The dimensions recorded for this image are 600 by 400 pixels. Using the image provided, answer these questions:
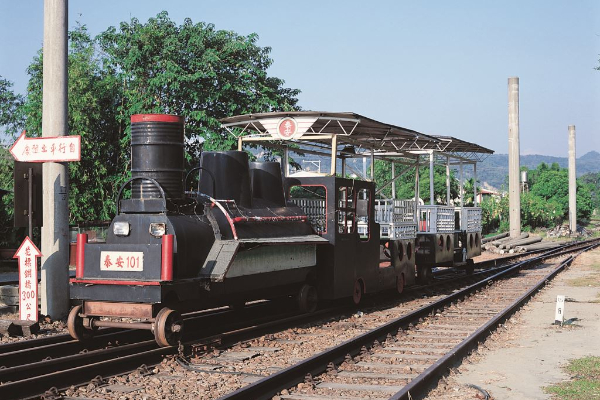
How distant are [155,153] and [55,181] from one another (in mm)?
2997

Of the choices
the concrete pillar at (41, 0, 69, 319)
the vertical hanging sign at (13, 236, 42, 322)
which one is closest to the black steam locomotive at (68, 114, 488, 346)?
the vertical hanging sign at (13, 236, 42, 322)

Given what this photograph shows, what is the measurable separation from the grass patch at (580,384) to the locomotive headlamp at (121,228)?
5167mm

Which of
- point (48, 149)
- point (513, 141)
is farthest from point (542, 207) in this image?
point (48, 149)

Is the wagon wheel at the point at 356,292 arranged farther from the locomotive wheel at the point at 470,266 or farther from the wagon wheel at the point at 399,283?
the locomotive wheel at the point at 470,266

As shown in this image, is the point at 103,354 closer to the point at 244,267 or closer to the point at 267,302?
the point at 244,267

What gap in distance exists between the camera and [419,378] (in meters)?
6.81

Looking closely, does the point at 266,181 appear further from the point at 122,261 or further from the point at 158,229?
the point at 122,261

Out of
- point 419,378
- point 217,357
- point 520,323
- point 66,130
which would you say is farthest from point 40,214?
point 520,323

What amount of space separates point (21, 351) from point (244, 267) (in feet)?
9.70

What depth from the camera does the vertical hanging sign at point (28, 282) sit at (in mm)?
10539

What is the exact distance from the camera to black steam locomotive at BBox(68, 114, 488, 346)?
27.7 feet

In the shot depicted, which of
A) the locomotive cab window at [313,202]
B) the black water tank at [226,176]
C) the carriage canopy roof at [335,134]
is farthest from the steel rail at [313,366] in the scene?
the carriage canopy roof at [335,134]

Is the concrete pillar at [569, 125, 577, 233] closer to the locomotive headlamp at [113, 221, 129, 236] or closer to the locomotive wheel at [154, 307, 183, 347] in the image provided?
the locomotive headlamp at [113, 221, 129, 236]

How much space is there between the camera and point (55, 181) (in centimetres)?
1134
